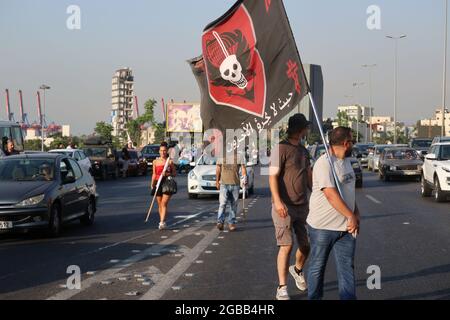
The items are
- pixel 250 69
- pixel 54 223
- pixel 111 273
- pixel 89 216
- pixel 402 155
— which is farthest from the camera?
pixel 402 155

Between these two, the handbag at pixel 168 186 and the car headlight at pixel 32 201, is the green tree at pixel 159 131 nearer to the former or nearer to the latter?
the handbag at pixel 168 186

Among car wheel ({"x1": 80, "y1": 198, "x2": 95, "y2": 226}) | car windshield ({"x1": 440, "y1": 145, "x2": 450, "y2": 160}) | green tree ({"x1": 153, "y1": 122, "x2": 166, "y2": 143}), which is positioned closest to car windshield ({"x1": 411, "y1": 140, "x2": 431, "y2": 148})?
car windshield ({"x1": 440, "y1": 145, "x2": 450, "y2": 160})

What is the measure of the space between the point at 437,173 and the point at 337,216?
14006mm

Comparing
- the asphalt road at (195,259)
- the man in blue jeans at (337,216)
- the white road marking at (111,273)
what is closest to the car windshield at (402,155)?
the asphalt road at (195,259)

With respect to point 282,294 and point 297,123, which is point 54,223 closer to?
point 282,294

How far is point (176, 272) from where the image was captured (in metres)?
8.60

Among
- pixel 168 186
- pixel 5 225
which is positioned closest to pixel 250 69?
pixel 5 225

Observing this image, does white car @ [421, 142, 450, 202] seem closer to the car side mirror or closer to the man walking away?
the car side mirror

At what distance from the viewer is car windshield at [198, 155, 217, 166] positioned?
22.1 m

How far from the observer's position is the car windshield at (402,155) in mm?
31906

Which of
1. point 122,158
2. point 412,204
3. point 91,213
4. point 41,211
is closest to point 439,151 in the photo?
point 412,204

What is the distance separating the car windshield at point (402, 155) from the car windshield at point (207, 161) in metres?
12.4

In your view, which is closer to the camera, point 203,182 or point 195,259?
point 195,259

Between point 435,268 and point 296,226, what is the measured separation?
2.57 m
